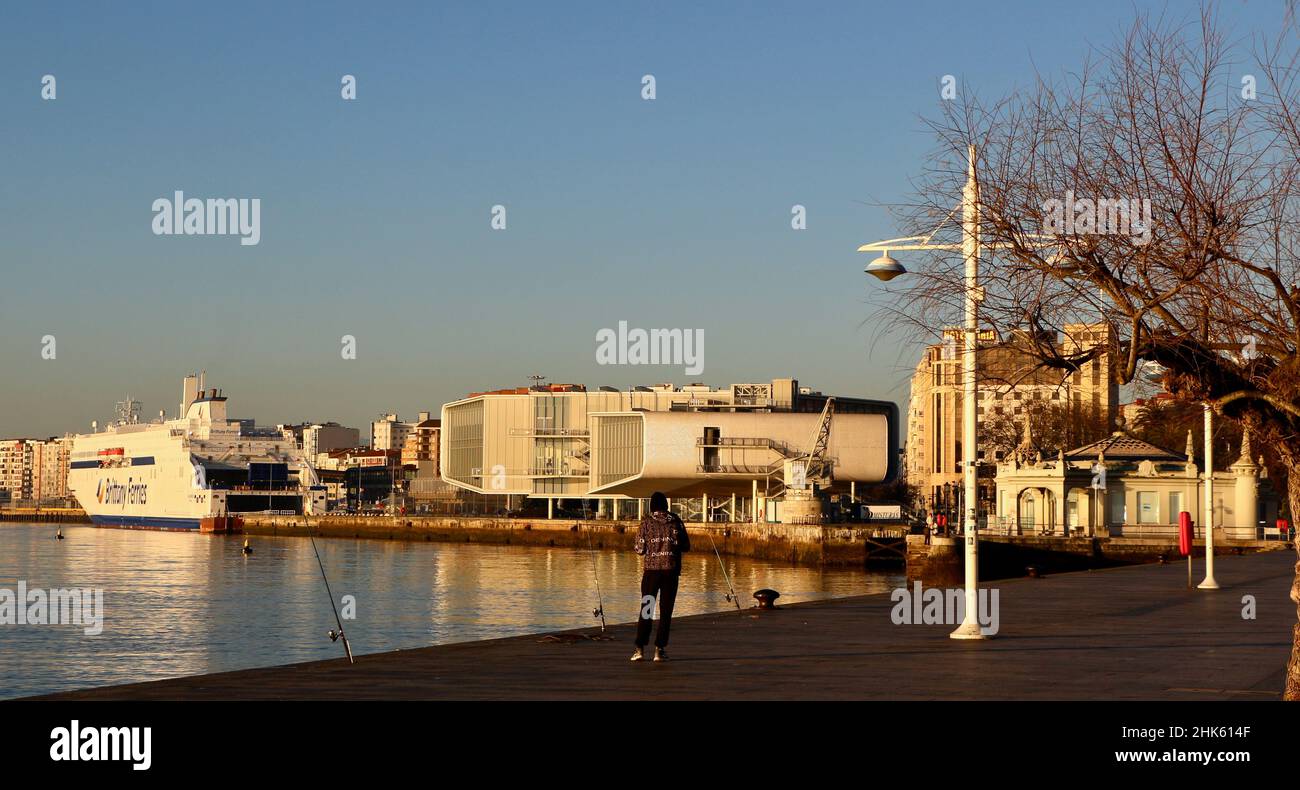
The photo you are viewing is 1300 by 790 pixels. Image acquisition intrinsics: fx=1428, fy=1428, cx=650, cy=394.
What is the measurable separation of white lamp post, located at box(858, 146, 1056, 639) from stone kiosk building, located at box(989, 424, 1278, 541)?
45.2m

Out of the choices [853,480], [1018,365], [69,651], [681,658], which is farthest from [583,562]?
[1018,365]

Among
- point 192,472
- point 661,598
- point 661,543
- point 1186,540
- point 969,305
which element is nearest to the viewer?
point 969,305

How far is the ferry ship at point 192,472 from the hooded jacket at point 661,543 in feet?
467

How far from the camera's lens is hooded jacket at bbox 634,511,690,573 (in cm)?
1728

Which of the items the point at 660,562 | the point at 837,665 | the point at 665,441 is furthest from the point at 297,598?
the point at 665,441

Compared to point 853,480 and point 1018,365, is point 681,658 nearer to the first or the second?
point 1018,365

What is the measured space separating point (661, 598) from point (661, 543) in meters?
0.76

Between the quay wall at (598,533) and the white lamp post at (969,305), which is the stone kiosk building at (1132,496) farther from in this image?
the white lamp post at (969,305)

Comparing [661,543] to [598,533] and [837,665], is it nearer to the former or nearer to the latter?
[837,665]

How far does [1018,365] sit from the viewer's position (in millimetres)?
12570

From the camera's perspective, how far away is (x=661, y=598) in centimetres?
1756

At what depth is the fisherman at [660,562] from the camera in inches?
677

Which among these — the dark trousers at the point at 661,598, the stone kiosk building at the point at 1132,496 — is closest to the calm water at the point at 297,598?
the stone kiosk building at the point at 1132,496
